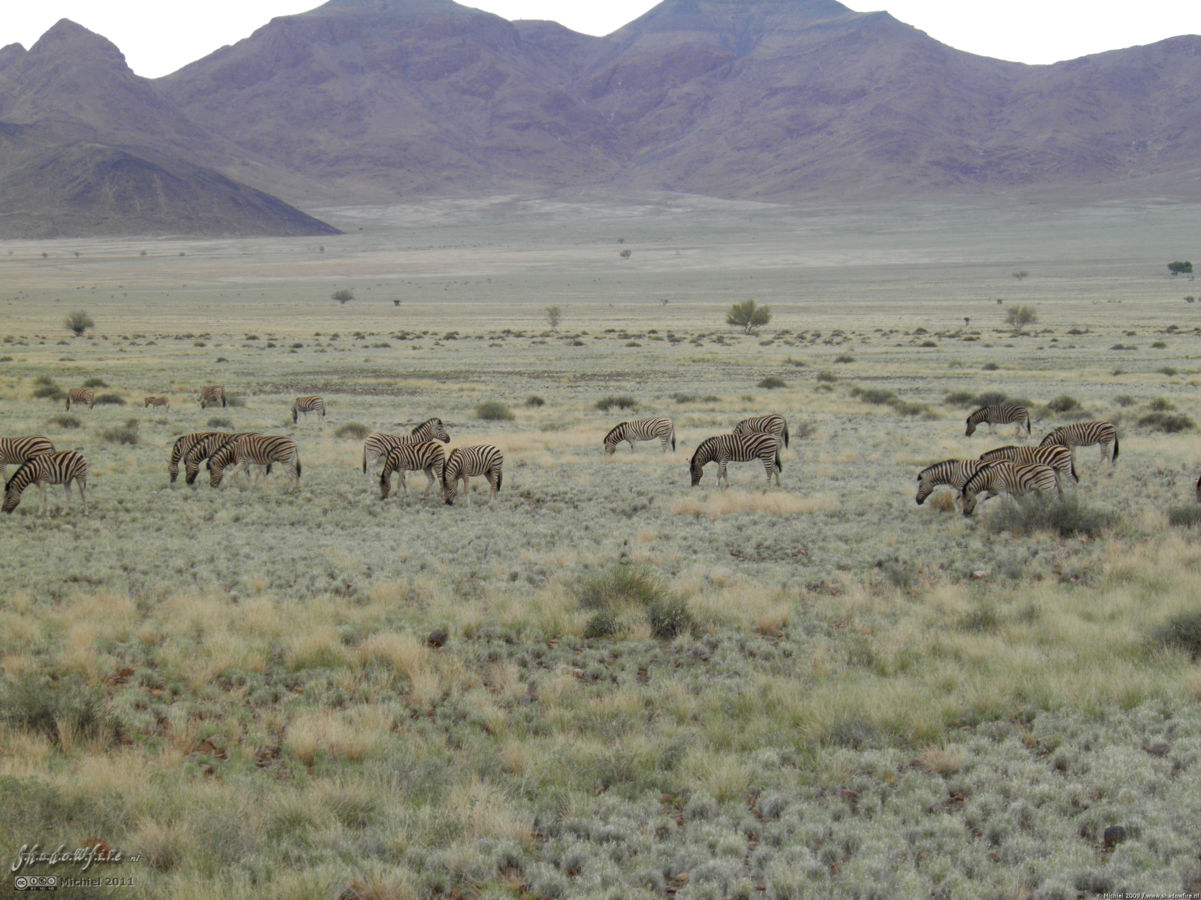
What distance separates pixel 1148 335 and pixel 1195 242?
420 ft

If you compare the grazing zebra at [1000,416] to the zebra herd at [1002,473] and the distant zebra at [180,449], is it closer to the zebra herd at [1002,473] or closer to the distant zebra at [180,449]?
the zebra herd at [1002,473]

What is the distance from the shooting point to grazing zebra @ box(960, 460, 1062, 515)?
53.5 feet

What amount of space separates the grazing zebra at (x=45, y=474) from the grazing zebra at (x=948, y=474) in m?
15.2

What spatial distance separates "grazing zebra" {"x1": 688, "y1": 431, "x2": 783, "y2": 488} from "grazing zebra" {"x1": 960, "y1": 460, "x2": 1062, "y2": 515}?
4.51 metres

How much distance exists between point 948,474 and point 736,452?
4.53 m

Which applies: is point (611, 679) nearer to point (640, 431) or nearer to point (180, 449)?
point (180, 449)

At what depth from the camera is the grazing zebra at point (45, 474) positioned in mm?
17234

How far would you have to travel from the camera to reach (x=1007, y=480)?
645 inches

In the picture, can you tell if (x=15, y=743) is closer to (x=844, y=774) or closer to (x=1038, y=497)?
(x=844, y=774)

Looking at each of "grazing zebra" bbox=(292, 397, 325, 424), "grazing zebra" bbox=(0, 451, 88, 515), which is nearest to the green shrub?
"grazing zebra" bbox=(292, 397, 325, 424)

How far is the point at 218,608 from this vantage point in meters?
11.5

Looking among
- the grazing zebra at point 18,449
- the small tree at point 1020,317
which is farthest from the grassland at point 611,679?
the small tree at point 1020,317

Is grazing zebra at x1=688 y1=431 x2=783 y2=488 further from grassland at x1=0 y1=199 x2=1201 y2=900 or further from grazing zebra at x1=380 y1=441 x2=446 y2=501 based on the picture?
grazing zebra at x1=380 y1=441 x2=446 y2=501

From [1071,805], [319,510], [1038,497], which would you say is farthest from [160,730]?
[1038,497]
